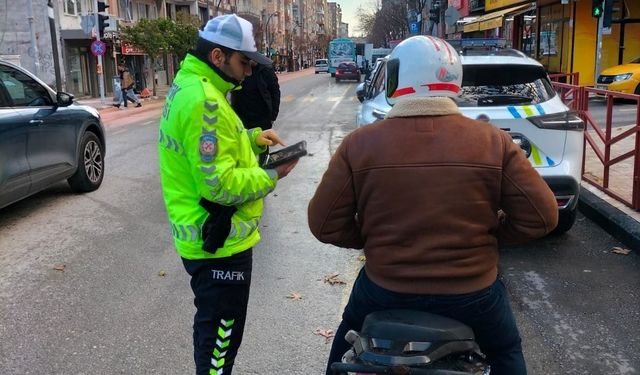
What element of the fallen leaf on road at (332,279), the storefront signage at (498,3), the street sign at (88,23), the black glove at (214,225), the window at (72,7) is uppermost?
the window at (72,7)

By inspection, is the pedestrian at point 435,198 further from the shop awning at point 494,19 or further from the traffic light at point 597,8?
the shop awning at point 494,19

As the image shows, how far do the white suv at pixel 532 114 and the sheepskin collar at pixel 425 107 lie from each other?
3157 millimetres

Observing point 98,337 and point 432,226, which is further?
point 98,337

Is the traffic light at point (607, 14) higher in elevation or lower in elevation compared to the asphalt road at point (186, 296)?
higher

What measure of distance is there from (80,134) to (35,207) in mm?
1041

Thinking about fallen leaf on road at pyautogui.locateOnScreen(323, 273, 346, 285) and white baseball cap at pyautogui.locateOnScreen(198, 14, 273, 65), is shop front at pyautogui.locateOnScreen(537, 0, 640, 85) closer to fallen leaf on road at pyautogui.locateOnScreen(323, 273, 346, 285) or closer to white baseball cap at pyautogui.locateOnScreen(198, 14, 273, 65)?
fallen leaf on road at pyautogui.locateOnScreen(323, 273, 346, 285)

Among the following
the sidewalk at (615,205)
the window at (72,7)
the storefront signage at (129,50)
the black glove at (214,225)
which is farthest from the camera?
the storefront signage at (129,50)

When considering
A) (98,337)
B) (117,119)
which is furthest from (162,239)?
(117,119)

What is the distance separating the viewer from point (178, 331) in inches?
162

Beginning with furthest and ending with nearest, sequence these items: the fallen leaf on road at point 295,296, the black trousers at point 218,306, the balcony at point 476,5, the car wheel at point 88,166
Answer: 1. the balcony at point 476,5
2. the car wheel at point 88,166
3. the fallen leaf on road at point 295,296
4. the black trousers at point 218,306

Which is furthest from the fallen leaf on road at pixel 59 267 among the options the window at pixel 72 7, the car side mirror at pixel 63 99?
the window at pixel 72 7

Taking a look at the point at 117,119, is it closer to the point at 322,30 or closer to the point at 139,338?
the point at 139,338

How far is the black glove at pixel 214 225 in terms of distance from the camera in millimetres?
2479

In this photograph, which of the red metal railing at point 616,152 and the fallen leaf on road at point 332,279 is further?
the red metal railing at point 616,152
